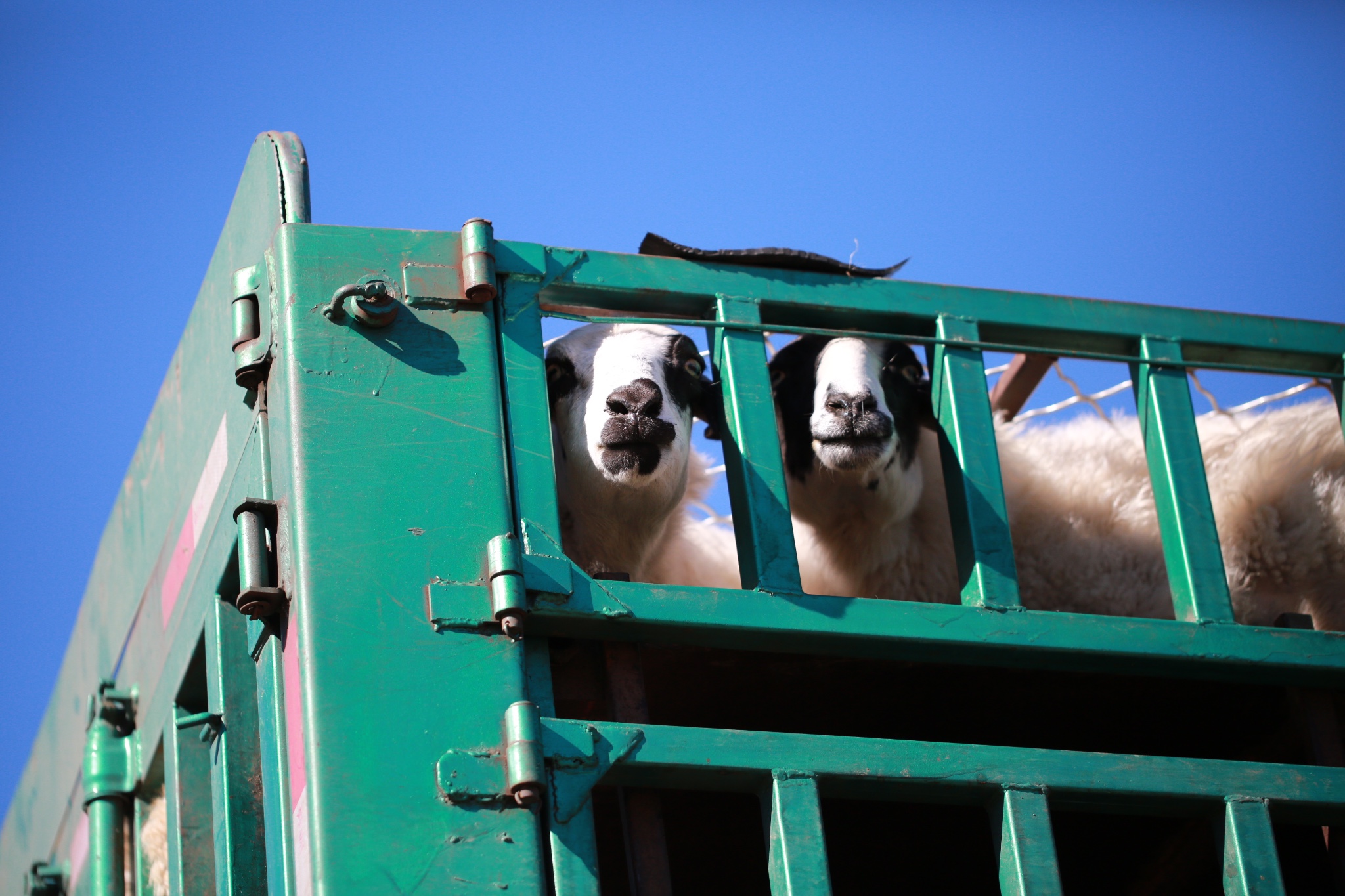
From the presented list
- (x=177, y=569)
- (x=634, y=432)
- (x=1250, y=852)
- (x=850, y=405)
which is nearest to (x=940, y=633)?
(x=1250, y=852)

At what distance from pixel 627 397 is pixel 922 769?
1378mm

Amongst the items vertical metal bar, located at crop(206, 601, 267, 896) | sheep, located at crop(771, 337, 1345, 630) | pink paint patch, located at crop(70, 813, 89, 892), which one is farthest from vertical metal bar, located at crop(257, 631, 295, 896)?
sheep, located at crop(771, 337, 1345, 630)

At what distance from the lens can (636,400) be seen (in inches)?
149

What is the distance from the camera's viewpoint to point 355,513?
8.82 ft

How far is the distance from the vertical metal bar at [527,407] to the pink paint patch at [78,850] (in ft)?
6.54

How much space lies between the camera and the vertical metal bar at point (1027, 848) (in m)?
2.68

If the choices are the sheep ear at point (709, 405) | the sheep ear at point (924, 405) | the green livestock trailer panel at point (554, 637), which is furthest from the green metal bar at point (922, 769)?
the sheep ear at point (924, 405)

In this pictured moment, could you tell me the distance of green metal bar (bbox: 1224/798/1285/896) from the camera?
2797 mm

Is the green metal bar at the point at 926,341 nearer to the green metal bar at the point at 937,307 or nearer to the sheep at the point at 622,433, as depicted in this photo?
the green metal bar at the point at 937,307

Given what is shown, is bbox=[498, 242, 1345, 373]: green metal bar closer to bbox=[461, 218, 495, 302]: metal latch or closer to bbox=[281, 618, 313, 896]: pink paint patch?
bbox=[461, 218, 495, 302]: metal latch

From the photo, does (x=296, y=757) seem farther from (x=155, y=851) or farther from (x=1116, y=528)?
(x=1116, y=528)

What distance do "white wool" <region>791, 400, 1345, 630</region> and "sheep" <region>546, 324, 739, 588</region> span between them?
0.57m

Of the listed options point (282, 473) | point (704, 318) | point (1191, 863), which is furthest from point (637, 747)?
point (1191, 863)

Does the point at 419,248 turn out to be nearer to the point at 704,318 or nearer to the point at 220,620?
the point at 704,318
